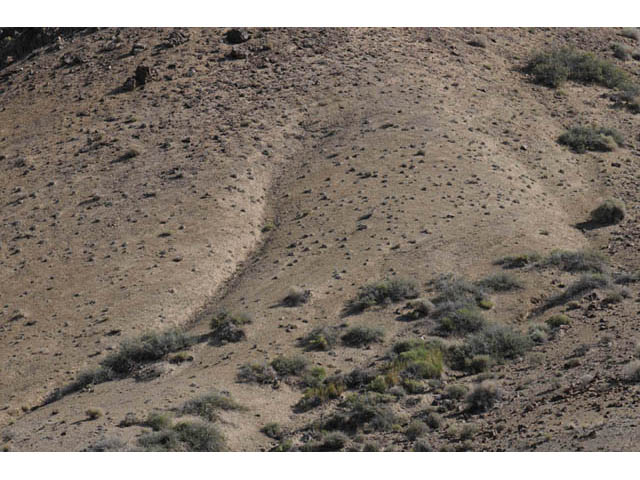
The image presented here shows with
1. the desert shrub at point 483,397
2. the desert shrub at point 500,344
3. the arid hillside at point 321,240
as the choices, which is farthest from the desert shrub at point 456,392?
the desert shrub at point 500,344

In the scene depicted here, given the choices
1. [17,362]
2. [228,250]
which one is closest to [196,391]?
[17,362]

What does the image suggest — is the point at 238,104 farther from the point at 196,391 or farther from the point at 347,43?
the point at 196,391

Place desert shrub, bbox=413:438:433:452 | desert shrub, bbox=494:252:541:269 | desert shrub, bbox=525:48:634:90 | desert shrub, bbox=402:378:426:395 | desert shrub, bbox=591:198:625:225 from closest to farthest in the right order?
desert shrub, bbox=413:438:433:452, desert shrub, bbox=402:378:426:395, desert shrub, bbox=494:252:541:269, desert shrub, bbox=591:198:625:225, desert shrub, bbox=525:48:634:90

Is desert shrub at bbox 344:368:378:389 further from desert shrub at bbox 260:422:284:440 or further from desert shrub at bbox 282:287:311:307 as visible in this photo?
desert shrub at bbox 282:287:311:307

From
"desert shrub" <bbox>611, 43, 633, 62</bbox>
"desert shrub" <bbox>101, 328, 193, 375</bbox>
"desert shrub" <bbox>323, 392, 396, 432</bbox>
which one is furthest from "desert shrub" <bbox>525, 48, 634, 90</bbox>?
"desert shrub" <bbox>323, 392, 396, 432</bbox>

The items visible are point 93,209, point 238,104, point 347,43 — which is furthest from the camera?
point 347,43

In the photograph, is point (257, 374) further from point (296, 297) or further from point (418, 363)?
point (296, 297)
